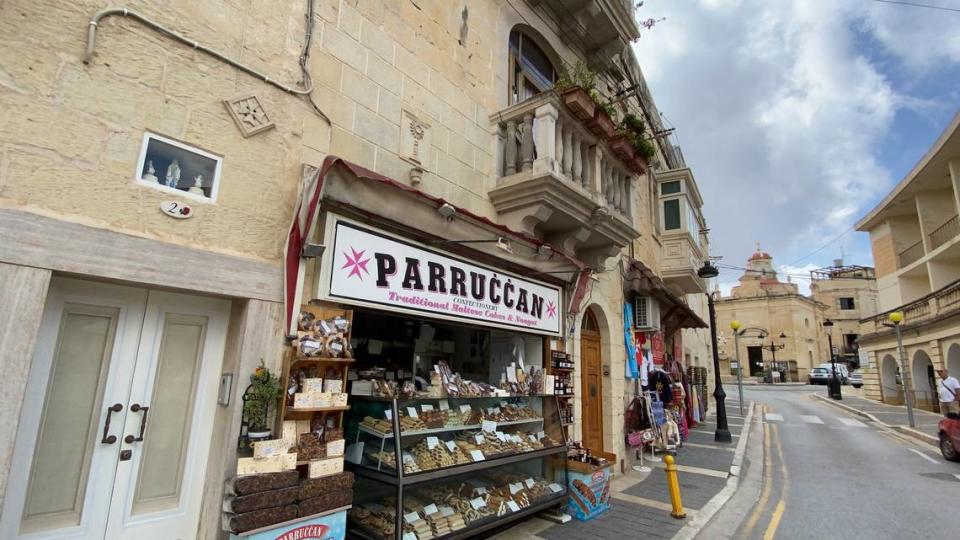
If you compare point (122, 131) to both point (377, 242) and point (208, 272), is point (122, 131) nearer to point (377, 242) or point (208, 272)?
point (208, 272)

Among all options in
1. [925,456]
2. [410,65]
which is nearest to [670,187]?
[925,456]

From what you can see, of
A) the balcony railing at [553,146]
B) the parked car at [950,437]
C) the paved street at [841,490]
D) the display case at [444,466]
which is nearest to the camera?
the display case at [444,466]

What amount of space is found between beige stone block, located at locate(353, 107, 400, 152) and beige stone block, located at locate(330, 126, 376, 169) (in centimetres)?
11

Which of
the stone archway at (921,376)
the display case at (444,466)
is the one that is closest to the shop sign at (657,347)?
the display case at (444,466)

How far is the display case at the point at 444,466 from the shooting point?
4.78 metres

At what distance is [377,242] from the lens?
493 cm

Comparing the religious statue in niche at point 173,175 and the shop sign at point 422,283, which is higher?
the religious statue in niche at point 173,175

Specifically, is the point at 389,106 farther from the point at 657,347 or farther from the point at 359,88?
the point at 657,347

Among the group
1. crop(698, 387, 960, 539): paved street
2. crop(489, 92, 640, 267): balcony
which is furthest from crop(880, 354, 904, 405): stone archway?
crop(489, 92, 640, 267): balcony

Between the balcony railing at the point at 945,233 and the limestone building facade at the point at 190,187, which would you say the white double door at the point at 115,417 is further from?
the balcony railing at the point at 945,233

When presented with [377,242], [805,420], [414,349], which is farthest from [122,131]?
[805,420]

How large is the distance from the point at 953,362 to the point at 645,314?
744 inches

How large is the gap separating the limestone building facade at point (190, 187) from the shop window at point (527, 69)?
2.34 metres

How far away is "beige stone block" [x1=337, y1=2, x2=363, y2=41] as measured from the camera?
5.23 meters
